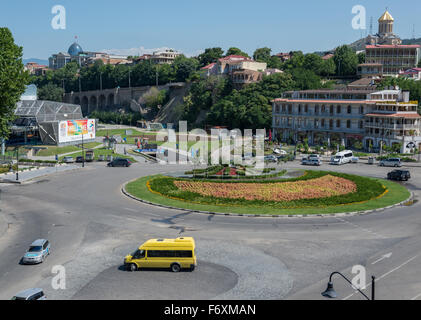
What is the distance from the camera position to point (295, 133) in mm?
93438

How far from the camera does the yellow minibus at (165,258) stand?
25.2 m

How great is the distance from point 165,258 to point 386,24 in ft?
549

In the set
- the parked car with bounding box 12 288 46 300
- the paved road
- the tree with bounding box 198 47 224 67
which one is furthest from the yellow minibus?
the tree with bounding box 198 47 224 67

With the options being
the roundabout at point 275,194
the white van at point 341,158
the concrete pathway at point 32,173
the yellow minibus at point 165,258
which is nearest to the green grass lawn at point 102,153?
the concrete pathway at point 32,173

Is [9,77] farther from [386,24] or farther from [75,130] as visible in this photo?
[386,24]

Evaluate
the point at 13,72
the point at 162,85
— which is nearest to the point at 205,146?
the point at 13,72

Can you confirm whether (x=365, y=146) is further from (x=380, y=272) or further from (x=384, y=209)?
(x=380, y=272)

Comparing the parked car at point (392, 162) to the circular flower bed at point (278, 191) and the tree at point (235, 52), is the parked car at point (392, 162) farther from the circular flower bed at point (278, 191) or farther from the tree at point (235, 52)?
the tree at point (235, 52)

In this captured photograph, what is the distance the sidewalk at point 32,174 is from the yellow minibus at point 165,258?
116ft

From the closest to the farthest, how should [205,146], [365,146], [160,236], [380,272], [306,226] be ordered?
[380,272]
[160,236]
[306,226]
[365,146]
[205,146]

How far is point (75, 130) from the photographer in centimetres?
9288

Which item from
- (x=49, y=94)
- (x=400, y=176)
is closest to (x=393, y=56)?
(x=400, y=176)
